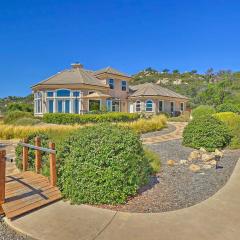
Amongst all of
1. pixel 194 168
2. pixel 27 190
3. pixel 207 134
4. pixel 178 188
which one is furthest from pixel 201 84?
pixel 27 190

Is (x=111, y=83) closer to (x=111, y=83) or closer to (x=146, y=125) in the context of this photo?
(x=111, y=83)

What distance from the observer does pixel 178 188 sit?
6.17m

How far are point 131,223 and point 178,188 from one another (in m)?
2.24

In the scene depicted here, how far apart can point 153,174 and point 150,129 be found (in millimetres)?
11703

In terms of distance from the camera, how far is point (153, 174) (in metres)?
7.25

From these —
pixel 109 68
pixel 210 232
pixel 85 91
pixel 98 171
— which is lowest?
pixel 210 232

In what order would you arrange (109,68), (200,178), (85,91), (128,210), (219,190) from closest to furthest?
(128,210) → (219,190) → (200,178) → (85,91) → (109,68)

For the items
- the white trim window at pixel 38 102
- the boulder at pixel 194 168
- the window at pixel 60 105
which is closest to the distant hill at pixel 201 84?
the window at pixel 60 105

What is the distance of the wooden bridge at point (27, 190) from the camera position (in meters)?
4.71

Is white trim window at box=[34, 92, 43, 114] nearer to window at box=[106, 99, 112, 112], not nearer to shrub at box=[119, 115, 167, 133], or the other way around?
window at box=[106, 99, 112, 112]

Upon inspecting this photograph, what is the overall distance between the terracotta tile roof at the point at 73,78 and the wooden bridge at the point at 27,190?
73.2 ft

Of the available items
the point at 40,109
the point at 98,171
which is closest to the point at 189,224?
the point at 98,171

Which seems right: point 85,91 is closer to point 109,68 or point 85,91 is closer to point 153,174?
point 109,68

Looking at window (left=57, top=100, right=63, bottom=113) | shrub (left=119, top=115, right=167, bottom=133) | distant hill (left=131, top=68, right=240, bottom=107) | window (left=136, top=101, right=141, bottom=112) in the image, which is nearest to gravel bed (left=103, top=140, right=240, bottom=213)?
shrub (left=119, top=115, right=167, bottom=133)
